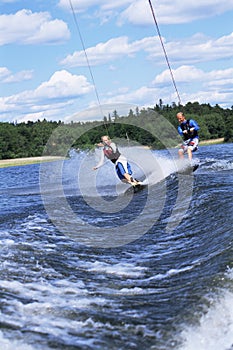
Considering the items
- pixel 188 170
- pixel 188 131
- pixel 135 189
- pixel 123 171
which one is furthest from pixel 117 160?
pixel 188 170

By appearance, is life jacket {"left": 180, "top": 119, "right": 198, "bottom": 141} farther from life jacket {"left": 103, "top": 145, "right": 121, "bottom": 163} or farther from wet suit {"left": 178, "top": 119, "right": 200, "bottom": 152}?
life jacket {"left": 103, "top": 145, "right": 121, "bottom": 163}

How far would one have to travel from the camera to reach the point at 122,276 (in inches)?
253

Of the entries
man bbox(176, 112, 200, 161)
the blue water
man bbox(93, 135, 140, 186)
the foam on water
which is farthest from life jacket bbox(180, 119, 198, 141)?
the foam on water

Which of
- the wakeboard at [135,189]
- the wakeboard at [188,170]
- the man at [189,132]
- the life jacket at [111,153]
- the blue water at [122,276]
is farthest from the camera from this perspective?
the wakeboard at [188,170]

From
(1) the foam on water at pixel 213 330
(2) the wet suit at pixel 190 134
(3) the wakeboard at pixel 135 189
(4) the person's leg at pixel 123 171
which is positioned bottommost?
(1) the foam on water at pixel 213 330

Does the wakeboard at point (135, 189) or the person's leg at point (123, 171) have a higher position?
the person's leg at point (123, 171)

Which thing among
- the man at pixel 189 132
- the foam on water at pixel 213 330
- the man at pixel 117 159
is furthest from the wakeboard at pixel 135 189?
the foam on water at pixel 213 330

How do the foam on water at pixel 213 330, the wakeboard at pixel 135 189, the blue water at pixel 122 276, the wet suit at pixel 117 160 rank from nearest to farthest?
the foam on water at pixel 213 330
the blue water at pixel 122 276
the wet suit at pixel 117 160
the wakeboard at pixel 135 189

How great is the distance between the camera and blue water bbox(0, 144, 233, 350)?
4453 millimetres

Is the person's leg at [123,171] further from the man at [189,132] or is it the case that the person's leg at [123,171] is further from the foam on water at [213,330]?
the foam on water at [213,330]

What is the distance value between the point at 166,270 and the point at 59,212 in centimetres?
604

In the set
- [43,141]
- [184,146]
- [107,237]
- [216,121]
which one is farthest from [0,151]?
[107,237]

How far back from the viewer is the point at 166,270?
6590 mm

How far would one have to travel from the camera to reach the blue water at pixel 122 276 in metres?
4.45
